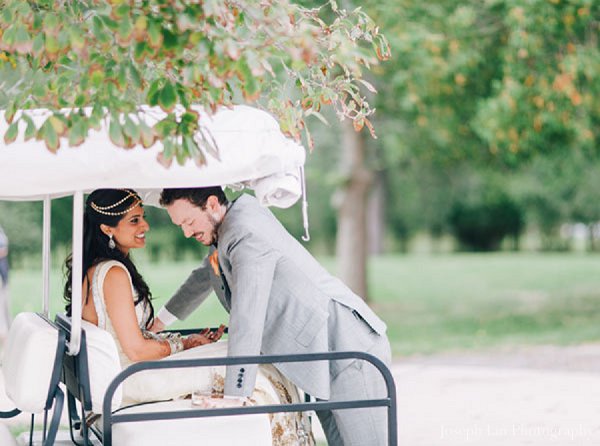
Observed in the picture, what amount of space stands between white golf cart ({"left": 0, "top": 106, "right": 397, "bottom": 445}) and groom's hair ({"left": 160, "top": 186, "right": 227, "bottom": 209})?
192 millimetres

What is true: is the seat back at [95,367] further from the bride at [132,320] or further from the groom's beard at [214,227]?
the groom's beard at [214,227]

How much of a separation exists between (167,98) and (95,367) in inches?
55.3

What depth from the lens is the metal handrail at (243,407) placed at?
14.0 ft

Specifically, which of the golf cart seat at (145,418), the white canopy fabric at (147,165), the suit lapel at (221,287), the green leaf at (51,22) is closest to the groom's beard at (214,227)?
the suit lapel at (221,287)

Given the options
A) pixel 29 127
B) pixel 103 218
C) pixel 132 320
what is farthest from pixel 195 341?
pixel 29 127

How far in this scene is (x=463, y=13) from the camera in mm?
13078

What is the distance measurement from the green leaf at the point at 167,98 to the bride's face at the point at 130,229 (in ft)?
4.75

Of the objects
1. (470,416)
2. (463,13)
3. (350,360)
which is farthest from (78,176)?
(463,13)

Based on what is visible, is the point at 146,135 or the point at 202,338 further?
the point at 202,338

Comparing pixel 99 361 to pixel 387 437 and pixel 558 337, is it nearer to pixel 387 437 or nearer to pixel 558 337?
pixel 387 437

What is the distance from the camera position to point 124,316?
496cm

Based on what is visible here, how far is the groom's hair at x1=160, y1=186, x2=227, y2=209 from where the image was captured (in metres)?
4.81

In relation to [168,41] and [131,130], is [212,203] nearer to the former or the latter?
[131,130]

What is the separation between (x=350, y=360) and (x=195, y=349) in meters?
0.74
